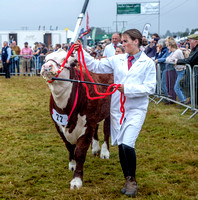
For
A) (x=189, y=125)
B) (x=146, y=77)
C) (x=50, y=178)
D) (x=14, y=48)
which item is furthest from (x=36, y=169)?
(x=14, y=48)

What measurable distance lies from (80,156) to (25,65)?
1767 cm

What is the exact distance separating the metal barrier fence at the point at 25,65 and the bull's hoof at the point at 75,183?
17204mm

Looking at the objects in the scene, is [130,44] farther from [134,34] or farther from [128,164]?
[128,164]

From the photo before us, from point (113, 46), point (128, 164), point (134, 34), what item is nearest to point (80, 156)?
point (128, 164)

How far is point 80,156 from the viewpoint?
4402mm

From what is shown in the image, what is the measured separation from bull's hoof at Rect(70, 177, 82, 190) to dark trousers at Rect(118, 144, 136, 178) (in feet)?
2.14

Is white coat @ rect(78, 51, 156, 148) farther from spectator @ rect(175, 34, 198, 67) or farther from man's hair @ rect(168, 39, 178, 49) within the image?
man's hair @ rect(168, 39, 178, 49)

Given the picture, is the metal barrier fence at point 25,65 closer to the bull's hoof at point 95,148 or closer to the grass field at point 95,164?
the grass field at point 95,164

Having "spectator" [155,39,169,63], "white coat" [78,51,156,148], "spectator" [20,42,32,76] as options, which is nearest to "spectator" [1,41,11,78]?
"spectator" [20,42,32,76]

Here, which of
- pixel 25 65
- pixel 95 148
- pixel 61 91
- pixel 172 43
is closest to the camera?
pixel 61 91

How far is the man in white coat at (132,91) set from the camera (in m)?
4.00

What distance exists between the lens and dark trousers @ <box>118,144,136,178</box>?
4.03 m

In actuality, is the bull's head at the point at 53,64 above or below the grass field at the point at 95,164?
above

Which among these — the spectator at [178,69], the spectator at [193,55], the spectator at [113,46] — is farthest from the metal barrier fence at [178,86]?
the spectator at [113,46]
